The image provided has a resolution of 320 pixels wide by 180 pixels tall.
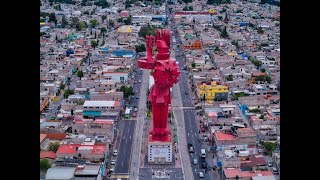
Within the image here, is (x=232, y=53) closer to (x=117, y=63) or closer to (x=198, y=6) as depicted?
(x=117, y=63)

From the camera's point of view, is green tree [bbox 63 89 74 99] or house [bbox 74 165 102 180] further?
green tree [bbox 63 89 74 99]

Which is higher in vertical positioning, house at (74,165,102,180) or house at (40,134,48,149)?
house at (40,134,48,149)

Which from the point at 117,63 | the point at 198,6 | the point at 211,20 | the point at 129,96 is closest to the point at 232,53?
the point at 117,63

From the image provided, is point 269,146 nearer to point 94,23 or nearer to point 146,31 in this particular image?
point 146,31

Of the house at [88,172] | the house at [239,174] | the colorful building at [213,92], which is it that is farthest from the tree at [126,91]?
the house at [239,174]

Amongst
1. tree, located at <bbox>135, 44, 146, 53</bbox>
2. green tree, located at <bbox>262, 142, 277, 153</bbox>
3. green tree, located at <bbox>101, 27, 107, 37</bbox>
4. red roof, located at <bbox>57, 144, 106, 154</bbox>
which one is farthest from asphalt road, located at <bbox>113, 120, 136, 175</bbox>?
green tree, located at <bbox>101, 27, 107, 37</bbox>

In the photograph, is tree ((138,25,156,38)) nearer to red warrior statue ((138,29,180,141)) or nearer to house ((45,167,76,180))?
red warrior statue ((138,29,180,141))

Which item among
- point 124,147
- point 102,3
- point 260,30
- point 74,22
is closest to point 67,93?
point 124,147
